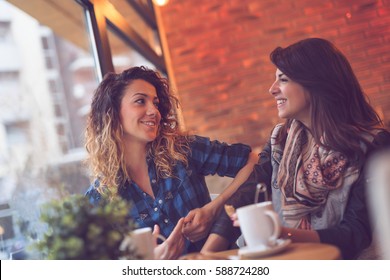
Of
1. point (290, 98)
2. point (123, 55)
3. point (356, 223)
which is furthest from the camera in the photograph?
point (123, 55)

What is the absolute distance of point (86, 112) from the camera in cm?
143

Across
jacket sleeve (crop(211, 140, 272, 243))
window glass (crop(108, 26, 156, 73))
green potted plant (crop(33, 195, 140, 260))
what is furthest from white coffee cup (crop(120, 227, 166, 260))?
window glass (crop(108, 26, 156, 73))

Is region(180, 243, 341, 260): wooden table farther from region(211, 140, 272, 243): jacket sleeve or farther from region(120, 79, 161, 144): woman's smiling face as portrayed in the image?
region(120, 79, 161, 144): woman's smiling face

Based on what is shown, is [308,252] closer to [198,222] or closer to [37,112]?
[198,222]

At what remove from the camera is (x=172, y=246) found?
1.15 meters

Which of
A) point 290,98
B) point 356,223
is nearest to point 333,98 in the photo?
point 290,98

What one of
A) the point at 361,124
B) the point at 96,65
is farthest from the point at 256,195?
the point at 96,65

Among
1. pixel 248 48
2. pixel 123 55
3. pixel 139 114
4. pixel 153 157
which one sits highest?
pixel 123 55

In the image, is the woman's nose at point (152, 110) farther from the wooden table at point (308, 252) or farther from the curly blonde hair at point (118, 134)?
the wooden table at point (308, 252)

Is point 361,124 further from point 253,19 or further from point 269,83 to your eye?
point 253,19

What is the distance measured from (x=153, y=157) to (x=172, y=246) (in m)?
0.25

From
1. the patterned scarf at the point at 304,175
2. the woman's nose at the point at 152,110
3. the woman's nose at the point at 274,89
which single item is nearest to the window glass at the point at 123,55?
the woman's nose at the point at 152,110

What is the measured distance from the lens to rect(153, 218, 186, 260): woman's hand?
44.3 inches

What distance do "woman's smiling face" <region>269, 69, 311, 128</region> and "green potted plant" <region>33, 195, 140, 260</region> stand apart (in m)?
0.47
